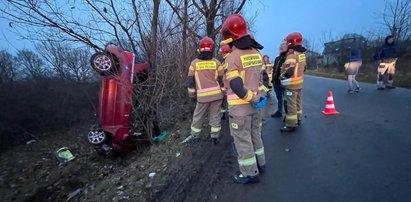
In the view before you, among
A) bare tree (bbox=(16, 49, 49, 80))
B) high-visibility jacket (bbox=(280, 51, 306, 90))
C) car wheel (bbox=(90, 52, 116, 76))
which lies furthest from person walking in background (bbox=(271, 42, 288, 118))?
bare tree (bbox=(16, 49, 49, 80))

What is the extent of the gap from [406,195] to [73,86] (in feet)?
40.3

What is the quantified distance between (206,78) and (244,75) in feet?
6.81

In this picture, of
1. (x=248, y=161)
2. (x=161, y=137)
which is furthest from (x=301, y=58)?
(x=161, y=137)

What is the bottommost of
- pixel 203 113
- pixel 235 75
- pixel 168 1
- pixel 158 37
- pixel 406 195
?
pixel 406 195

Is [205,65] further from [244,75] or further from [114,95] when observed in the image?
[244,75]

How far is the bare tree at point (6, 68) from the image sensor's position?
420 inches

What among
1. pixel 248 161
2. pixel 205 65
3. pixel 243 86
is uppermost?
pixel 205 65

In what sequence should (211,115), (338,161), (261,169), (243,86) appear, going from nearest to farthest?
(243,86) < (261,169) < (338,161) < (211,115)

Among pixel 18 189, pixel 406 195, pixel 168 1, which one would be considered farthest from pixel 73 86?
pixel 406 195

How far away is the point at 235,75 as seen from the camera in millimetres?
3373

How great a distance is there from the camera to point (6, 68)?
1121 cm

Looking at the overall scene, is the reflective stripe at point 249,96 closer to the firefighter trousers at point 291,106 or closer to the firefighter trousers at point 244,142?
the firefighter trousers at point 244,142

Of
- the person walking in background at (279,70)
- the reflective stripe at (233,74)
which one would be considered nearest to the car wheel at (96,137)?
the reflective stripe at (233,74)

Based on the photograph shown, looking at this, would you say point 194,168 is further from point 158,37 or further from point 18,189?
point 18,189
